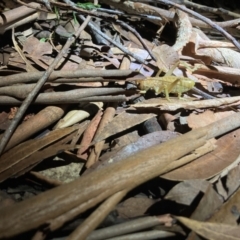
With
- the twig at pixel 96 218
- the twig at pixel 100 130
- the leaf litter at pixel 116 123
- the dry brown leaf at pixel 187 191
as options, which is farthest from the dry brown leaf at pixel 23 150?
the dry brown leaf at pixel 187 191

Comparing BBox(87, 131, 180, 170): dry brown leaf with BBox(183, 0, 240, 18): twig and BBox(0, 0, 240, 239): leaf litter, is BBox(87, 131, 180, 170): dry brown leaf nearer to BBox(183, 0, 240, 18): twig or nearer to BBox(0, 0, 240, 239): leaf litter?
BBox(0, 0, 240, 239): leaf litter

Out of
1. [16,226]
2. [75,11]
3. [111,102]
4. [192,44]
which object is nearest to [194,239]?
[16,226]

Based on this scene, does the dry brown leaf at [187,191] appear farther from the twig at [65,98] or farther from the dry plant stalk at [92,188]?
the twig at [65,98]

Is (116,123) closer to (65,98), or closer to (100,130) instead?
(100,130)

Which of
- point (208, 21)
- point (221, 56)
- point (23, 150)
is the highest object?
point (208, 21)

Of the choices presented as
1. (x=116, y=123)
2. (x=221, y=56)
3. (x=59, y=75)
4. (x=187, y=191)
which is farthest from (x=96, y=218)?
(x=221, y=56)

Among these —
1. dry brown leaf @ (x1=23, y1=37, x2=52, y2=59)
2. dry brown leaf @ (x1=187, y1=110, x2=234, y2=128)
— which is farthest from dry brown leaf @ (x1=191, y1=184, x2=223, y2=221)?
dry brown leaf @ (x1=23, y1=37, x2=52, y2=59)
